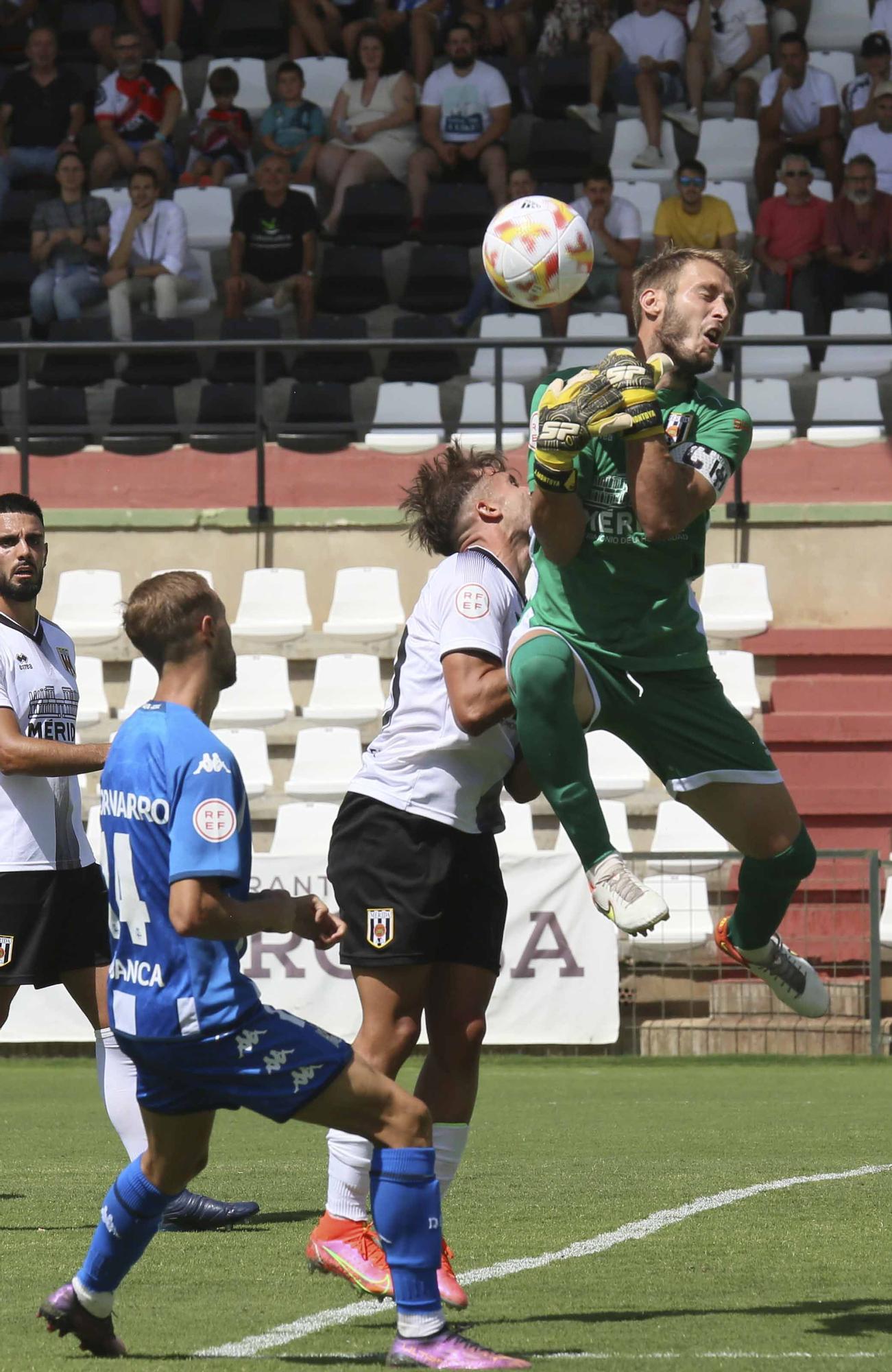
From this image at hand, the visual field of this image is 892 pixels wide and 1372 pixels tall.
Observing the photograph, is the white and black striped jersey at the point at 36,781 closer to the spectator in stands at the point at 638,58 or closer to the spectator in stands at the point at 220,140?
the spectator in stands at the point at 220,140

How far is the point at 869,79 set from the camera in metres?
16.3

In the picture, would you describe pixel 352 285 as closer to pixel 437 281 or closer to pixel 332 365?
pixel 437 281

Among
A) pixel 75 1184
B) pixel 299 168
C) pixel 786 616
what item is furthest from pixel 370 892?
pixel 299 168

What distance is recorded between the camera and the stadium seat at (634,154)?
16.4 metres

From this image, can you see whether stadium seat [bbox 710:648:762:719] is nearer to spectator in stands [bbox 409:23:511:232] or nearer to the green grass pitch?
the green grass pitch

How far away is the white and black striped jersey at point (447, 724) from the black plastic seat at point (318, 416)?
9.74 metres

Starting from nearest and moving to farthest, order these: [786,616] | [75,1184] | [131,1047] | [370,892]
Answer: [131,1047] → [370,892] → [75,1184] → [786,616]

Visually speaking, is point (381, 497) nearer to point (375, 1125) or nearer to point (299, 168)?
point (299, 168)

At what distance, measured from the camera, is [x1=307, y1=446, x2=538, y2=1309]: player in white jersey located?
16.1ft

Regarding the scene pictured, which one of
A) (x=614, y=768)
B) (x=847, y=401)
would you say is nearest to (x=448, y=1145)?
(x=614, y=768)

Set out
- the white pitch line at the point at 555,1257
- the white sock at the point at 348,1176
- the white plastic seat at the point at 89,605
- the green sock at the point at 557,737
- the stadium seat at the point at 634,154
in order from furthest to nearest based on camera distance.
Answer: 1. the stadium seat at the point at 634,154
2. the white plastic seat at the point at 89,605
3. the white sock at the point at 348,1176
4. the green sock at the point at 557,737
5. the white pitch line at the point at 555,1257

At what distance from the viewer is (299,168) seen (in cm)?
1677

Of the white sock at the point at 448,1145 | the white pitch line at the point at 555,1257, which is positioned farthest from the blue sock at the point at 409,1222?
the white sock at the point at 448,1145

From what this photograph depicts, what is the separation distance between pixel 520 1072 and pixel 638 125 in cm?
898
